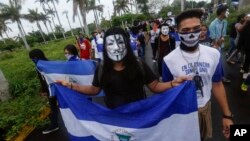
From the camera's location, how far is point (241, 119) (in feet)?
16.3

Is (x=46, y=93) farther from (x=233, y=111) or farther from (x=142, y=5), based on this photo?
(x=142, y=5)

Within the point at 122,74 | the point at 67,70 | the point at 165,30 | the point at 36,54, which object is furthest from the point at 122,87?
the point at 165,30

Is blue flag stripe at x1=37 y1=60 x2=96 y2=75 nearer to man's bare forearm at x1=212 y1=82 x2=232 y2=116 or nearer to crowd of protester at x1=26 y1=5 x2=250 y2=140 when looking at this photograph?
crowd of protester at x1=26 y1=5 x2=250 y2=140

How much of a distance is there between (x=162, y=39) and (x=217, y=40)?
1371 millimetres

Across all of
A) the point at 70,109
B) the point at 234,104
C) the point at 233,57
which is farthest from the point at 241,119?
the point at 233,57

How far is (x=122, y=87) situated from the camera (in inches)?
110

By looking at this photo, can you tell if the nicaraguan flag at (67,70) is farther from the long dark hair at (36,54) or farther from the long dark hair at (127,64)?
the long dark hair at (127,64)

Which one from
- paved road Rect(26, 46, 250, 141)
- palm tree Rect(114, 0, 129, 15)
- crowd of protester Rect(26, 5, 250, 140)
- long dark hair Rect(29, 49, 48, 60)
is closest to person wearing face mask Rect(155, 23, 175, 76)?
paved road Rect(26, 46, 250, 141)

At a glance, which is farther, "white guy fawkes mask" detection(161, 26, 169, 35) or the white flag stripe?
"white guy fawkes mask" detection(161, 26, 169, 35)

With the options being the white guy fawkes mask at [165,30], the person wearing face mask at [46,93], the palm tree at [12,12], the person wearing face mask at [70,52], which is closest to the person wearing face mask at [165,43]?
the white guy fawkes mask at [165,30]

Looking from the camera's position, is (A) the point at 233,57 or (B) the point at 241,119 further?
(A) the point at 233,57

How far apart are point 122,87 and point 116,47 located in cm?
Answer: 41

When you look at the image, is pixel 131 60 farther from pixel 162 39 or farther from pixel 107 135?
pixel 162 39

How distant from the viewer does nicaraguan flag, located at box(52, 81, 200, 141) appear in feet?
8.65
